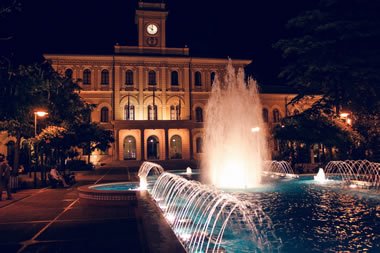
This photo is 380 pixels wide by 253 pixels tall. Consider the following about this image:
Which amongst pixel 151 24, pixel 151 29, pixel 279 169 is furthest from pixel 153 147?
pixel 279 169

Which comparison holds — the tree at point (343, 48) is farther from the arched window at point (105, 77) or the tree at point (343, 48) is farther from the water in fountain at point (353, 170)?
the arched window at point (105, 77)

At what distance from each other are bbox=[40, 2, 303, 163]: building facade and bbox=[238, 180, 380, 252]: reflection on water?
95.8 feet

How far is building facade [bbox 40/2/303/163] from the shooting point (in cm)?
4138

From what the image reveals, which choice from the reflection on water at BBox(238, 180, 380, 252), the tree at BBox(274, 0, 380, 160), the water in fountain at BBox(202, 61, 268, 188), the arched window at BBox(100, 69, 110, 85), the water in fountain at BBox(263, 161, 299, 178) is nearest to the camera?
the reflection on water at BBox(238, 180, 380, 252)

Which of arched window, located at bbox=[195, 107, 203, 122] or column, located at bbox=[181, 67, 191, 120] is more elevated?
column, located at bbox=[181, 67, 191, 120]

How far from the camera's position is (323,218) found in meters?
8.38

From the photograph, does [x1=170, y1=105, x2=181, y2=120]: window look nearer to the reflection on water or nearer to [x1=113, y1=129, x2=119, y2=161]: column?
[x1=113, y1=129, x2=119, y2=161]: column

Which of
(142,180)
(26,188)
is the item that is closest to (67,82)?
(26,188)

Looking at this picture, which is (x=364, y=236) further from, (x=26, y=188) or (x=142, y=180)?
(x=26, y=188)

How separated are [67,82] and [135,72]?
1785 cm

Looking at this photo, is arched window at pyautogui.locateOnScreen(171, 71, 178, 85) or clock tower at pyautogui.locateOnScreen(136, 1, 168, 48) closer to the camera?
clock tower at pyautogui.locateOnScreen(136, 1, 168, 48)

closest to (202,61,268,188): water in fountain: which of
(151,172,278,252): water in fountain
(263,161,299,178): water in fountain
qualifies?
(263,161,299,178): water in fountain

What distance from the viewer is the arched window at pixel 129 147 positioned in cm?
4197

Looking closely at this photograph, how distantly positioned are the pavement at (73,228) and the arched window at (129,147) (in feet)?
98.8
